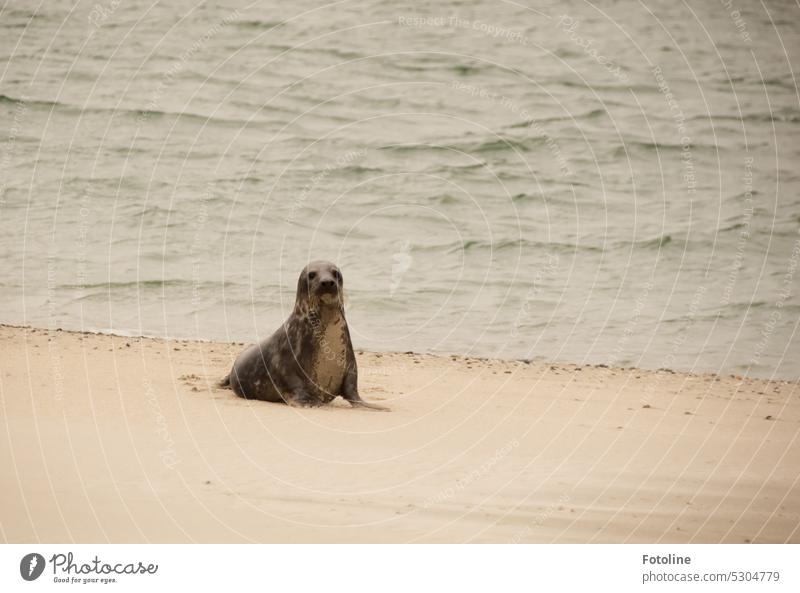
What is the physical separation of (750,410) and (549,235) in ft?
31.5

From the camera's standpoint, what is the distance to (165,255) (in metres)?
18.5

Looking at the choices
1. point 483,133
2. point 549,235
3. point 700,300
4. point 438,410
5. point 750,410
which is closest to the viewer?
point 438,410

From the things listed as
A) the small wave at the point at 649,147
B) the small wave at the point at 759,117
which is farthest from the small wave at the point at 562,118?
the small wave at the point at 759,117

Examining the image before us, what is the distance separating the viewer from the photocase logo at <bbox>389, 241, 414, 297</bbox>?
1745 cm

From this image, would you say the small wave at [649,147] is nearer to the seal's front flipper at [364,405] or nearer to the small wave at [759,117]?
the small wave at [759,117]

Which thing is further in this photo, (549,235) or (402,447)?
(549,235)

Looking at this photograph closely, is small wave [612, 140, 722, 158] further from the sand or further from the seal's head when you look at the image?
the seal's head

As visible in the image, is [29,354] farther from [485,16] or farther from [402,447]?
[485,16]

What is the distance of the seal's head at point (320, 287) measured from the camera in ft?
33.2

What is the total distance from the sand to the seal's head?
99cm

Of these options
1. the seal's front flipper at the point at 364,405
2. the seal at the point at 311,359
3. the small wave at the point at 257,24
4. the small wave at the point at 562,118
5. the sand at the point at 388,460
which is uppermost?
the small wave at the point at 257,24

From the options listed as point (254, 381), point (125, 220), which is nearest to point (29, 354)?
point (254, 381)
